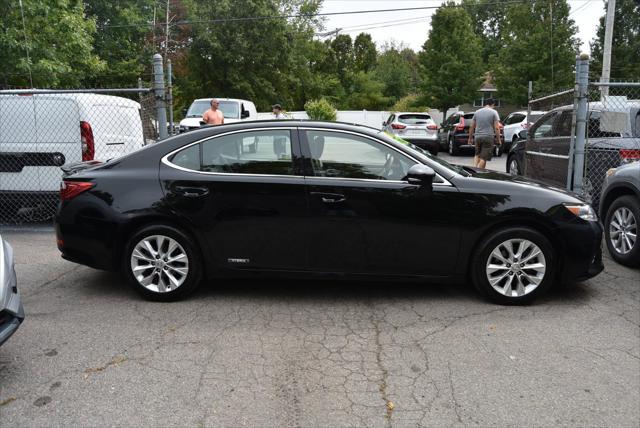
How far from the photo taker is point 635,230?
6.12 m

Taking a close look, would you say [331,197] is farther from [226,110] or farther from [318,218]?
[226,110]

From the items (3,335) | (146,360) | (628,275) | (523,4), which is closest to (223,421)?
(146,360)

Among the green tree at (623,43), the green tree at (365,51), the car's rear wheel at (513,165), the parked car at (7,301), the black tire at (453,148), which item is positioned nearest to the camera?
the parked car at (7,301)

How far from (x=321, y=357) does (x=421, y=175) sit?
1.75 metres

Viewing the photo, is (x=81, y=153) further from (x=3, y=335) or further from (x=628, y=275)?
(x=628, y=275)

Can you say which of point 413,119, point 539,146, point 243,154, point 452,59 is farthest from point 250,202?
point 452,59

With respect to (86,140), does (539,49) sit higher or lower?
higher

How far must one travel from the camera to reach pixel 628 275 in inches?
234

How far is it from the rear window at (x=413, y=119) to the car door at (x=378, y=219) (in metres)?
14.8

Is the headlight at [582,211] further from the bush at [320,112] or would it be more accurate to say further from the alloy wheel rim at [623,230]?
the bush at [320,112]

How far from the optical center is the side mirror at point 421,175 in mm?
4723

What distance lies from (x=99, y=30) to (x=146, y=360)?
108 ft

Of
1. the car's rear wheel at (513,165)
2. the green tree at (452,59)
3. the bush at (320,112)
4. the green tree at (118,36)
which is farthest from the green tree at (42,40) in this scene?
the green tree at (452,59)

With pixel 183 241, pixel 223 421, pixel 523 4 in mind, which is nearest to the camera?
pixel 223 421
